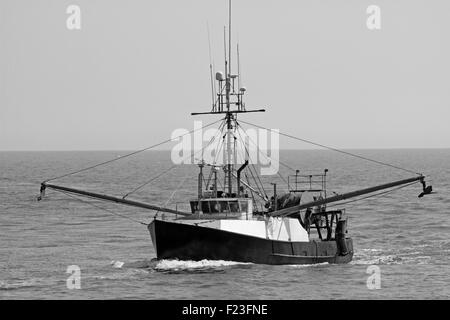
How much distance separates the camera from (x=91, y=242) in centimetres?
7162

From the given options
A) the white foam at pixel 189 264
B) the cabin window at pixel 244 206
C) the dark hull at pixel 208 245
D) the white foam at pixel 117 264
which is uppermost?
the cabin window at pixel 244 206

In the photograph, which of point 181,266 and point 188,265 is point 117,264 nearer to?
point 181,266

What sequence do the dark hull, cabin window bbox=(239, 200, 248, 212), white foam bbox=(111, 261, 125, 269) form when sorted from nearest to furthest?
the dark hull, white foam bbox=(111, 261, 125, 269), cabin window bbox=(239, 200, 248, 212)

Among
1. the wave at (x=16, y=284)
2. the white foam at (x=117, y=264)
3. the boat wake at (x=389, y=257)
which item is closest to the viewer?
the wave at (x=16, y=284)

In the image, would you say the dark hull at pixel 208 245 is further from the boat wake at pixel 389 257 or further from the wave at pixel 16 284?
the wave at pixel 16 284
